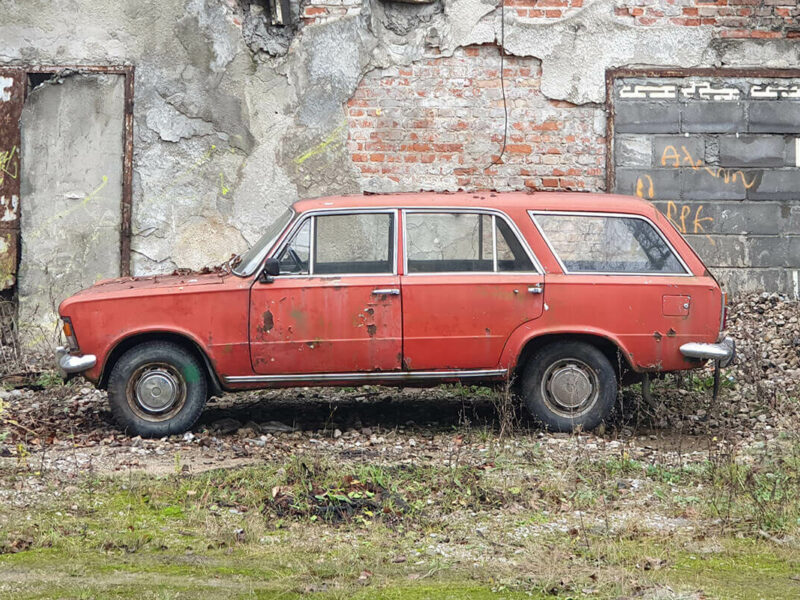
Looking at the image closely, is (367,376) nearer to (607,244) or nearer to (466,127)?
(607,244)

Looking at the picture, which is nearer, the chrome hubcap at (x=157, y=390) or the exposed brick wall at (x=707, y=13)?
the chrome hubcap at (x=157, y=390)

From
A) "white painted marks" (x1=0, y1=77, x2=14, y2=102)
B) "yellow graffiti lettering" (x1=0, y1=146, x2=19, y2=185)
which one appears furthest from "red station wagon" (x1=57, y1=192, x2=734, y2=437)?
"white painted marks" (x1=0, y1=77, x2=14, y2=102)

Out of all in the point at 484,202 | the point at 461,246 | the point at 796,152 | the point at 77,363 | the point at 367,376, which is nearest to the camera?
the point at 77,363

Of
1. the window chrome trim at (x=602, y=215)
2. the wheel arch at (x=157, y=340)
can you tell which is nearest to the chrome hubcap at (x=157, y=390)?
the wheel arch at (x=157, y=340)

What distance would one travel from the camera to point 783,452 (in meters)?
6.90

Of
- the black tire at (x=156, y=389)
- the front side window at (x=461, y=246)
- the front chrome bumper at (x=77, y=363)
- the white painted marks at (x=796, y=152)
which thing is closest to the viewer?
the front chrome bumper at (x=77, y=363)

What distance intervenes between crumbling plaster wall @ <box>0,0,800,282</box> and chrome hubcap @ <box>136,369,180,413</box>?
350cm

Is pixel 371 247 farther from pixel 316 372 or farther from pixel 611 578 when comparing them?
pixel 611 578

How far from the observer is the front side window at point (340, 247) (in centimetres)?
747

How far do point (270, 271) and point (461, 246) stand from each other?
135cm

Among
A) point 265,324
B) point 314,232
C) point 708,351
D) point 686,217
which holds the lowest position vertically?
point 708,351

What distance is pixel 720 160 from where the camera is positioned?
1083 centimetres

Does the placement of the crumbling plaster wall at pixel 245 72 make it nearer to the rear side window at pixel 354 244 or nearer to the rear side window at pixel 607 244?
the rear side window at pixel 354 244

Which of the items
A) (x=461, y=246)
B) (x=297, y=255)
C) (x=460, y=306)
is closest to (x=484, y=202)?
(x=461, y=246)
